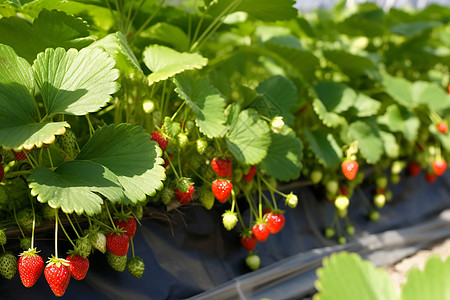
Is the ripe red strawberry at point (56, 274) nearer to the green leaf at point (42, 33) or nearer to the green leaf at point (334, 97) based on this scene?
the green leaf at point (42, 33)

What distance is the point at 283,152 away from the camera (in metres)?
1.53

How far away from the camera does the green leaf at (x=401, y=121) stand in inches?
82.3

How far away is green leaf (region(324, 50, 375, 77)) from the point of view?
2.06m

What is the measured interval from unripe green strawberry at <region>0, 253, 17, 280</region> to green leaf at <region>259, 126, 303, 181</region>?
76cm

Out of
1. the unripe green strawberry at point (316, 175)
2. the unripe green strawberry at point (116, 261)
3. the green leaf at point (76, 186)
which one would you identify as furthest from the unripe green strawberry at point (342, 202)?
the green leaf at point (76, 186)

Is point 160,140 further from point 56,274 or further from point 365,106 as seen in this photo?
point 365,106

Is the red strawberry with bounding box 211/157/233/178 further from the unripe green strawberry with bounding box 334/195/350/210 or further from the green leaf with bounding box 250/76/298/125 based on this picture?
the unripe green strawberry with bounding box 334/195/350/210

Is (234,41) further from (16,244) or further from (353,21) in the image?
(16,244)

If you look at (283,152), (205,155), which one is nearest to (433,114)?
(283,152)

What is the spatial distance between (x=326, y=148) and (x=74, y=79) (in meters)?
1.05

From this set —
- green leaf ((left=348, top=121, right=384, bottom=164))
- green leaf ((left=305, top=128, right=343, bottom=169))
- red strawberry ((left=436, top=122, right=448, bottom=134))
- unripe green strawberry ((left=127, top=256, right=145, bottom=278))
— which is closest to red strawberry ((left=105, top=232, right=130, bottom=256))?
unripe green strawberry ((left=127, top=256, right=145, bottom=278))

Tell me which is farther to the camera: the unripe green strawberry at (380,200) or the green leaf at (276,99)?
the unripe green strawberry at (380,200)

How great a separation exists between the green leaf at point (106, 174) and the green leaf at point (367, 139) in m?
1.03

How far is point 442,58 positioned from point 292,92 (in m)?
1.48
